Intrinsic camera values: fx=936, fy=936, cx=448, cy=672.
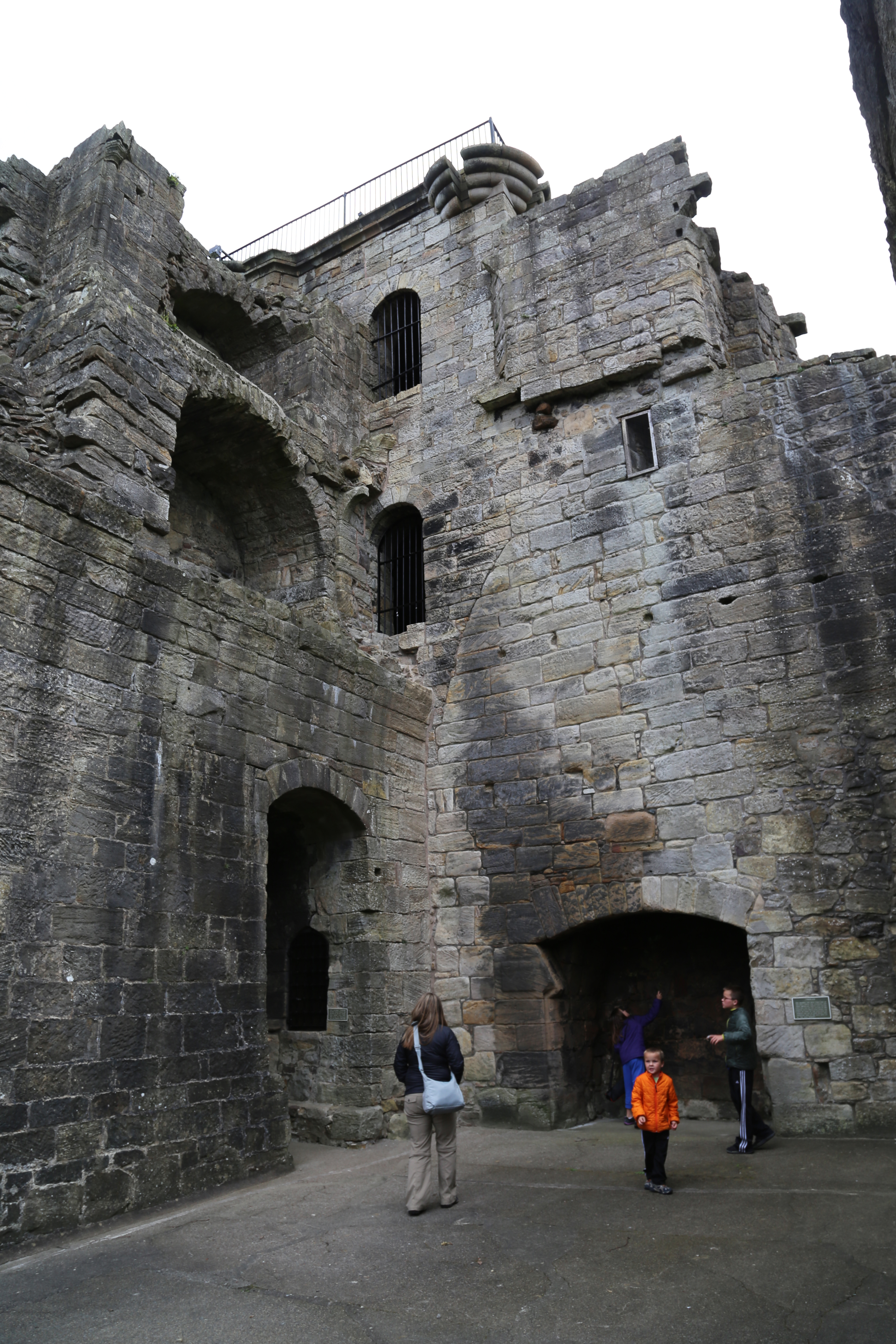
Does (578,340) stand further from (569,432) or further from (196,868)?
(196,868)

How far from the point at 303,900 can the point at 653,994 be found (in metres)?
3.44

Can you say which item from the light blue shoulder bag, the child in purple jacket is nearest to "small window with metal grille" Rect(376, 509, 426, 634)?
the child in purple jacket

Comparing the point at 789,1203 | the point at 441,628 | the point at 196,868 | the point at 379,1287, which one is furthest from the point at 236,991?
the point at 441,628

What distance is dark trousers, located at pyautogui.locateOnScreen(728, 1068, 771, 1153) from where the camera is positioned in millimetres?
6617

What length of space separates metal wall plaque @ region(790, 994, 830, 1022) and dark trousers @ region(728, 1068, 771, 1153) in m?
0.74

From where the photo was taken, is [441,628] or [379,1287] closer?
[379,1287]

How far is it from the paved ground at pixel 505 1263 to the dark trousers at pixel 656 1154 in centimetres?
18

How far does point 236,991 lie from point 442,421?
691 cm

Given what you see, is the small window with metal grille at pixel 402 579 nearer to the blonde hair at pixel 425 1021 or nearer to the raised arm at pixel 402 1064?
the blonde hair at pixel 425 1021

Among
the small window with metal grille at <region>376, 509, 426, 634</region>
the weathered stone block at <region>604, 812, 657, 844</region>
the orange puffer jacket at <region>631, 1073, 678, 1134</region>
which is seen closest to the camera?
the orange puffer jacket at <region>631, 1073, 678, 1134</region>

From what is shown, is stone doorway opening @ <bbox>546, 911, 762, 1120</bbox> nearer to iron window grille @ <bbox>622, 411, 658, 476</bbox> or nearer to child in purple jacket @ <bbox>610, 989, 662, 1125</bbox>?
child in purple jacket @ <bbox>610, 989, 662, 1125</bbox>

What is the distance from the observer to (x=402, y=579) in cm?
1134

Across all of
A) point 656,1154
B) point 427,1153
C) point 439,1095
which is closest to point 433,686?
point 439,1095

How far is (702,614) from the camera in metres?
8.50
